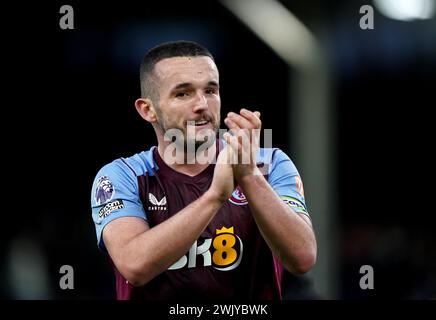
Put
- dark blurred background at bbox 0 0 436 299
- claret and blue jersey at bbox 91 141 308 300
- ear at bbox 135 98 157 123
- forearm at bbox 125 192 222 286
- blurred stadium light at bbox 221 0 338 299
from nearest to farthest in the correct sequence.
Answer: forearm at bbox 125 192 222 286
claret and blue jersey at bbox 91 141 308 300
ear at bbox 135 98 157 123
blurred stadium light at bbox 221 0 338 299
dark blurred background at bbox 0 0 436 299

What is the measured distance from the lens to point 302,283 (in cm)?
599

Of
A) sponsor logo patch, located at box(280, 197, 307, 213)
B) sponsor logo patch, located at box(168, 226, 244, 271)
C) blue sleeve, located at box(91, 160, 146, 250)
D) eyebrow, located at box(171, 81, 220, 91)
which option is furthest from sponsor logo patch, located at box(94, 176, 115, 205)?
sponsor logo patch, located at box(280, 197, 307, 213)

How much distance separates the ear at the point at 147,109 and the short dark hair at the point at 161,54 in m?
0.03
